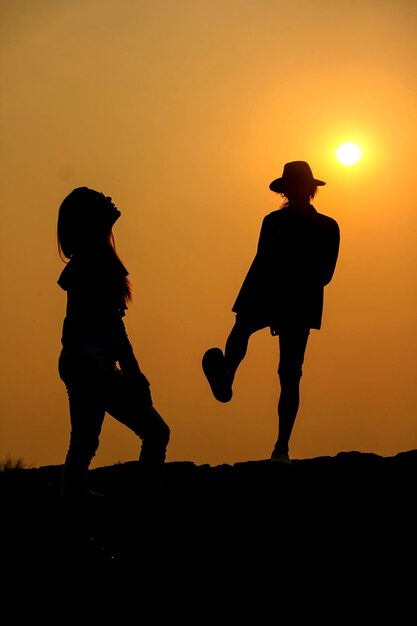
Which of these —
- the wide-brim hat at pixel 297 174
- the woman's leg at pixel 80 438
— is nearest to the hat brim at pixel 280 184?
the wide-brim hat at pixel 297 174

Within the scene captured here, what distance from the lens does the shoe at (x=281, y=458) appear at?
7926 millimetres

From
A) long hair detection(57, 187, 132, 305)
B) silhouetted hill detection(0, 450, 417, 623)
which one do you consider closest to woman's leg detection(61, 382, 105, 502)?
silhouetted hill detection(0, 450, 417, 623)

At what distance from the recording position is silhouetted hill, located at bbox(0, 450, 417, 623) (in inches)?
231

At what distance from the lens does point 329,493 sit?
738cm

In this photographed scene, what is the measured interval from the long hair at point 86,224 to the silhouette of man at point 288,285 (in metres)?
2.09

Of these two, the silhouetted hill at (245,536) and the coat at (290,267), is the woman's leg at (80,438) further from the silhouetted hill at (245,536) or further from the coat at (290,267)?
the coat at (290,267)

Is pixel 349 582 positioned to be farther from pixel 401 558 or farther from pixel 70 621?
pixel 70 621

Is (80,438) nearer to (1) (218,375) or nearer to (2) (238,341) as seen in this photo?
(1) (218,375)

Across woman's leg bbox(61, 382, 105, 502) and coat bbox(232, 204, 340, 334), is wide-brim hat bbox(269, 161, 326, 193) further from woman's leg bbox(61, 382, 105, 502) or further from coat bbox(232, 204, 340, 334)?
woman's leg bbox(61, 382, 105, 502)

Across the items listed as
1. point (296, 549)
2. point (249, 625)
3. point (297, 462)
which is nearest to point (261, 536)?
point (296, 549)

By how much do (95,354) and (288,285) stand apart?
2.60 metres

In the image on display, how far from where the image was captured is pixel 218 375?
813cm

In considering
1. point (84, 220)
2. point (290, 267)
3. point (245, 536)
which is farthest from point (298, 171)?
point (245, 536)

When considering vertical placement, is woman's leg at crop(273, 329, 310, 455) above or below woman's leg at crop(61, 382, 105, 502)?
above
